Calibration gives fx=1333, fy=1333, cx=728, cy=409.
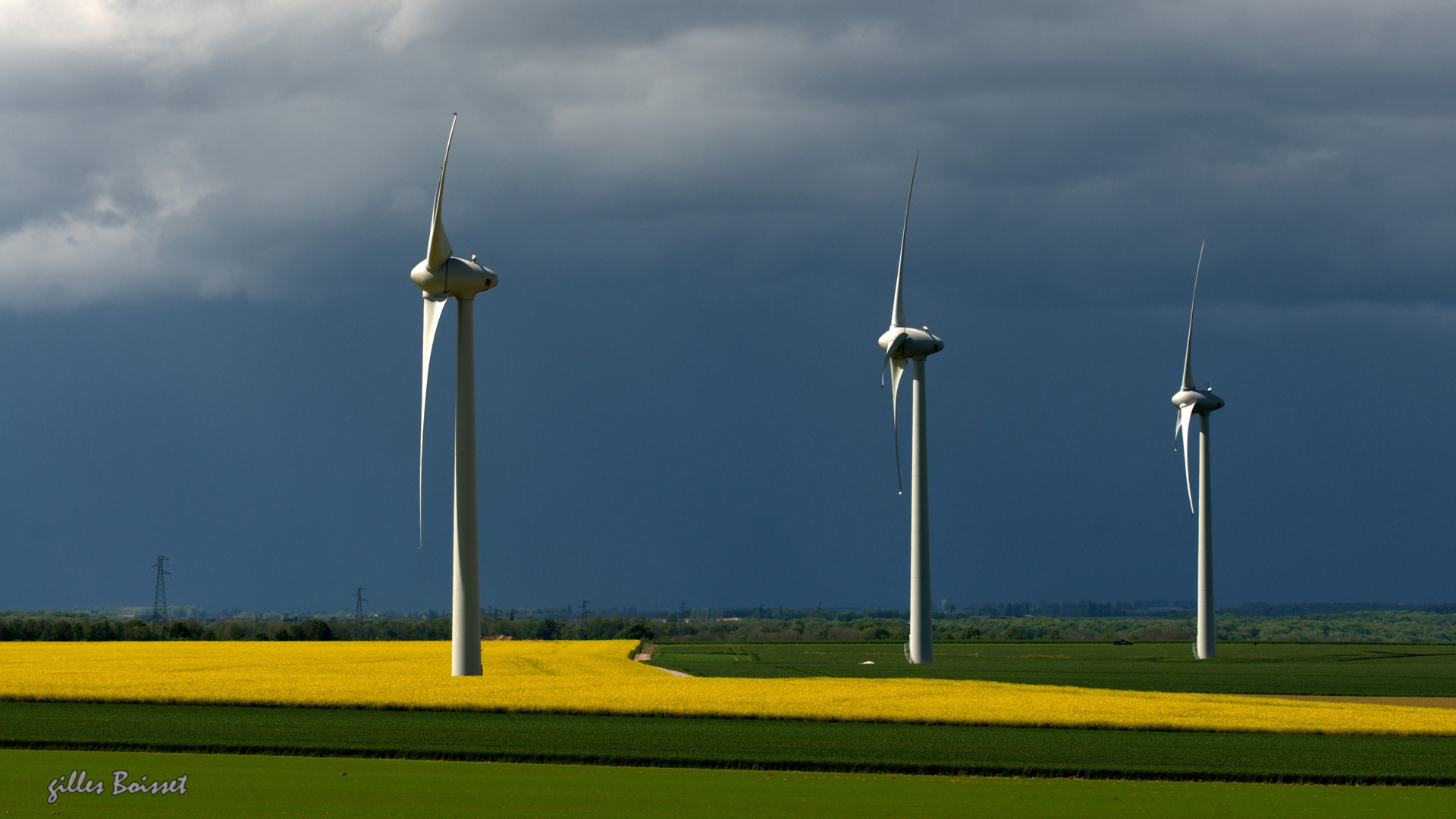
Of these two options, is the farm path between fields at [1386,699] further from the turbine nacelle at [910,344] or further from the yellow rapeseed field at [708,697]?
the turbine nacelle at [910,344]

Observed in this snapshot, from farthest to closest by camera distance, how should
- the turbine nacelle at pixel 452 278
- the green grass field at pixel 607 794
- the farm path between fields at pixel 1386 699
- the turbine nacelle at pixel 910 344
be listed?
the turbine nacelle at pixel 910 344 → the turbine nacelle at pixel 452 278 → the farm path between fields at pixel 1386 699 → the green grass field at pixel 607 794

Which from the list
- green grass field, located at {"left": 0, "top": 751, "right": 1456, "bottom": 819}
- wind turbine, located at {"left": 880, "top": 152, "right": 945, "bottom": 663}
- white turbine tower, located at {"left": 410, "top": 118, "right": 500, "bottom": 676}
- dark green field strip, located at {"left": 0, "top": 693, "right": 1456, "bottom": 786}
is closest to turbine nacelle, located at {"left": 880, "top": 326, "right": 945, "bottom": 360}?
wind turbine, located at {"left": 880, "top": 152, "right": 945, "bottom": 663}

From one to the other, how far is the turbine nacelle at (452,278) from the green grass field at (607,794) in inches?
902

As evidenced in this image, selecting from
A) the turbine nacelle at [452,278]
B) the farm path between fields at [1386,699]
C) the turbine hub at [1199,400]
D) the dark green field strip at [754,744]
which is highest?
the turbine nacelle at [452,278]

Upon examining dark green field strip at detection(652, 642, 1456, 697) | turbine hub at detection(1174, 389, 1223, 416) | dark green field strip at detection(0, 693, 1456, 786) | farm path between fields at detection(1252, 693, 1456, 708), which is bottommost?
dark green field strip at detection(652, 642, 1456, 697)

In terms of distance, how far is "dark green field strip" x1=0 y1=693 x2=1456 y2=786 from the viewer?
27.7 metres

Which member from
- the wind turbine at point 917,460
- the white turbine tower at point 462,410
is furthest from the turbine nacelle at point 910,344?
the white turbine tower at point 462,410

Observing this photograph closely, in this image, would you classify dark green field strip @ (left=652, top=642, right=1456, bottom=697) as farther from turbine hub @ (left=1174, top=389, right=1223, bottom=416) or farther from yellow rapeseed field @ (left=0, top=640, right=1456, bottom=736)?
turbine hub @ (left=1174, top=389, right=1223, bottom=416)

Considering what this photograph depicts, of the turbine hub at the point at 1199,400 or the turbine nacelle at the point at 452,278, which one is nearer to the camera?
the turbine nacelle at the point at 452,278

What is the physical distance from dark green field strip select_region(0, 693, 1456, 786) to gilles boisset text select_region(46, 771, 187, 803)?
4216mm

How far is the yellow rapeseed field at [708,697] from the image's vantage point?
3659 centimetres

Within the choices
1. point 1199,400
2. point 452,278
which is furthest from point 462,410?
point 1199,400

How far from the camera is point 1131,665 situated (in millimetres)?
71000

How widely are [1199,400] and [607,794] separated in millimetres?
65645
